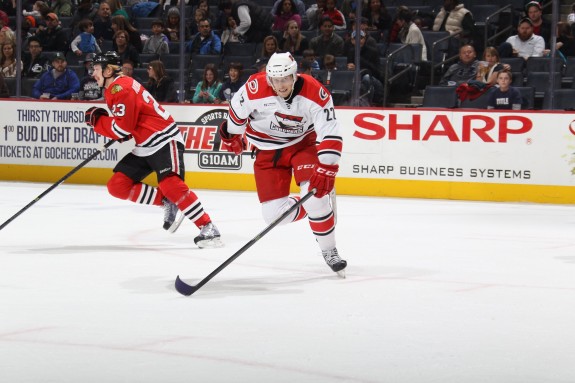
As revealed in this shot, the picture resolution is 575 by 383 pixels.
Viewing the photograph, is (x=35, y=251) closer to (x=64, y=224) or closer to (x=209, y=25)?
(x=64, y=224)

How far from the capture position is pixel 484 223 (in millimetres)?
8414

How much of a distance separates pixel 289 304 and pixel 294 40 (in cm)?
722

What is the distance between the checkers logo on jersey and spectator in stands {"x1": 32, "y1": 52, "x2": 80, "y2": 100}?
148cm

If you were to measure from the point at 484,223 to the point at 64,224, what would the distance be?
3.24 metres

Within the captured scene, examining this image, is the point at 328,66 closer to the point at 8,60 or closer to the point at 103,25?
the point at 103,25

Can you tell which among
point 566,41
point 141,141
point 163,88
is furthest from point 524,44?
point 141,141

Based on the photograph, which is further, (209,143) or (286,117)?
(209,143)

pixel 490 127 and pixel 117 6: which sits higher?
pixel 117 6

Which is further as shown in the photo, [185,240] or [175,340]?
[185,240]

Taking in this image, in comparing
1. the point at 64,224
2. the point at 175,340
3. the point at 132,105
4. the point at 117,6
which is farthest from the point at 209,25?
the point at 175,340

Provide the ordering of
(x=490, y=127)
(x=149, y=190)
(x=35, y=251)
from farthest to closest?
(x=490, y=127)
(x=149, y=190)
(x=35, y=251)

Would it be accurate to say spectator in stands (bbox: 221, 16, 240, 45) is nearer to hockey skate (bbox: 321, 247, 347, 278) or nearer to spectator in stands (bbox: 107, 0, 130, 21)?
spectator in stands (bbox: 107, 0, 130, 21)

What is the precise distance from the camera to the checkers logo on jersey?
11016 mm

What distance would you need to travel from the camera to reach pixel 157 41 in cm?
1263
